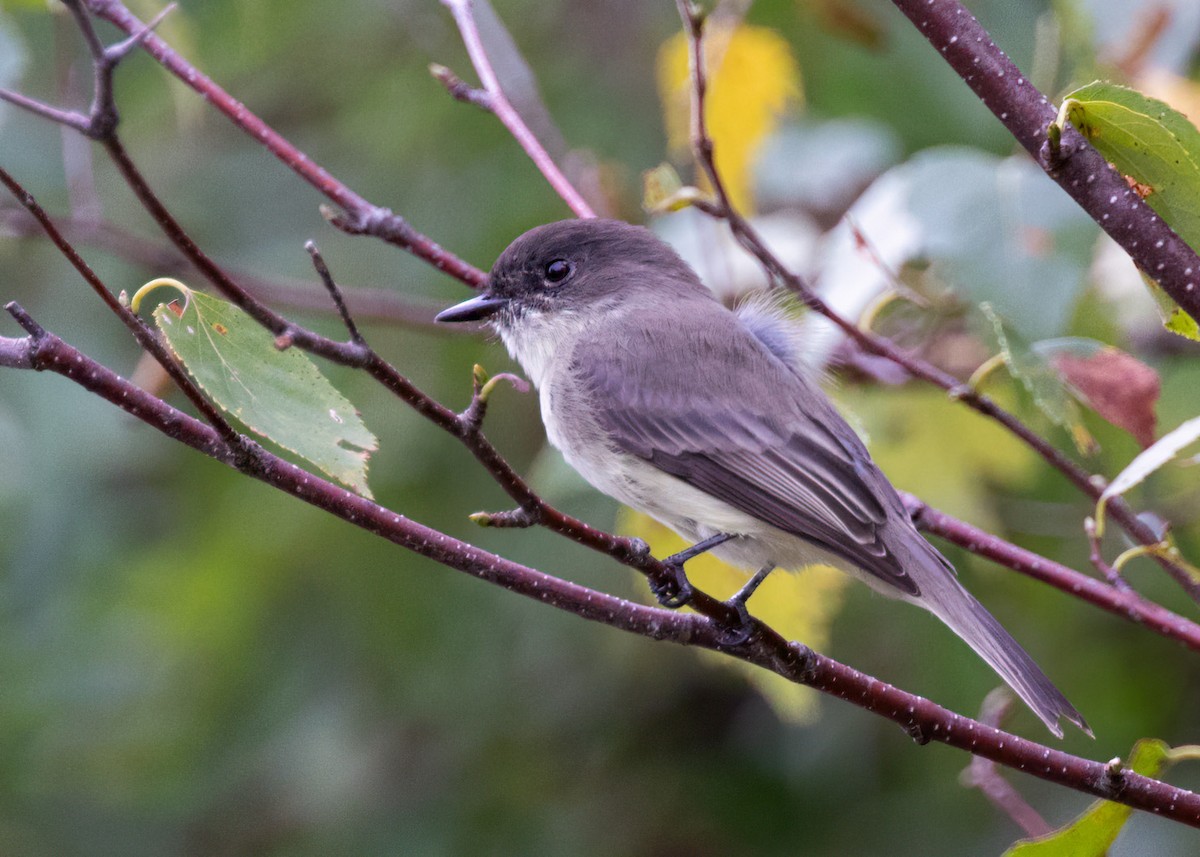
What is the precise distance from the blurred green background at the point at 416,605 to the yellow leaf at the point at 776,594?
27.5 inches

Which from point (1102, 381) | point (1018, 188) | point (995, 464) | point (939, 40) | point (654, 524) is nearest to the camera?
point (939, 40)

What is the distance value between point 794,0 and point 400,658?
232 centimetres

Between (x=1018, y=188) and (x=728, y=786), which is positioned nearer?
(x=1018, y=188)

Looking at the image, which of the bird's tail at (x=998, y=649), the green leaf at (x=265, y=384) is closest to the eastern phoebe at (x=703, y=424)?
the bird's tail at (x=998, y=649)

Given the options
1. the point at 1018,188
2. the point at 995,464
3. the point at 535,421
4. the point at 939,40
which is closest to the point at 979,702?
the point at 995,464

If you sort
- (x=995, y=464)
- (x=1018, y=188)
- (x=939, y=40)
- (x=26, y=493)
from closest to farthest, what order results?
(x=939, y=40)
(x=1018, y=188)
(x=995, y=464)
(x=26, y=493)

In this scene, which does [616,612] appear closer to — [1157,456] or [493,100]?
[1157,456]

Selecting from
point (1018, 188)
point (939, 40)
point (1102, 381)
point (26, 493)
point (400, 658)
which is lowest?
point (400, 658)

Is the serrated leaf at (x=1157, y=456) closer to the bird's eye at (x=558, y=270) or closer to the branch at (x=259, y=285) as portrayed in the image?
the bird's eye at (x=558, y=270)

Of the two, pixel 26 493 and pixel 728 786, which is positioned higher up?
pixel 26 493

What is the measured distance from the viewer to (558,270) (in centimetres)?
314

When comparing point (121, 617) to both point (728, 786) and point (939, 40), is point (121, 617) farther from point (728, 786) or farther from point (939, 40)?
point (939, 40)

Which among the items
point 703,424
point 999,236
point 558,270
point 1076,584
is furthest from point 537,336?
point 1076,584

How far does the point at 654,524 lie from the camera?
2725mm
